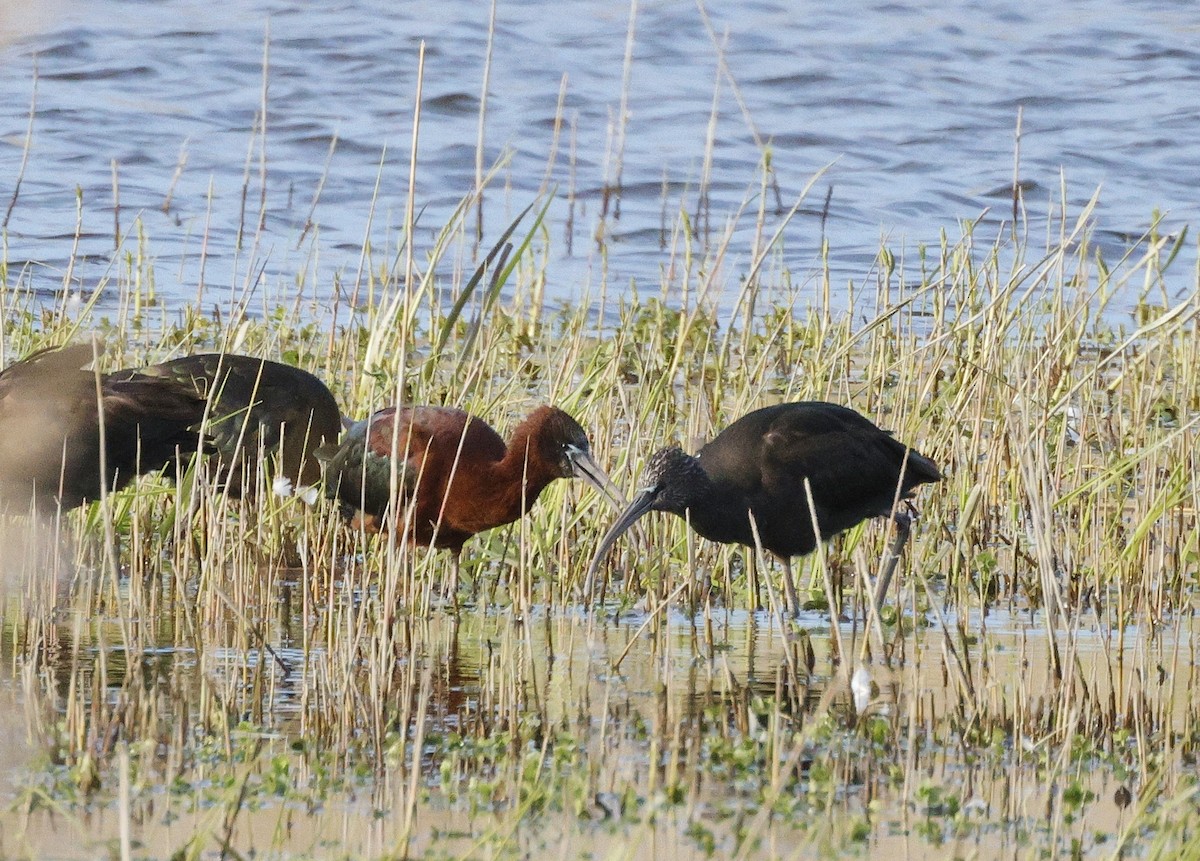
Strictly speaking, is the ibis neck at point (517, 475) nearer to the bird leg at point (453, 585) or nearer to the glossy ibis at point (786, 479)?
the bird leg at point (453, 585)

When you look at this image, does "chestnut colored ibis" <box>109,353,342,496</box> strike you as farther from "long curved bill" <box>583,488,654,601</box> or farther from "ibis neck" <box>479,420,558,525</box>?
"long curved bill" <box>583,488,654,601</box>

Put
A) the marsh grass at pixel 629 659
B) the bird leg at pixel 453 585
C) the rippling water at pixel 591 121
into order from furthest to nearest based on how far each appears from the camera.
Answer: the rippling water at pixel 591 121, the bird leg at pixel 453 585, the marsh grass at pixel 629 659

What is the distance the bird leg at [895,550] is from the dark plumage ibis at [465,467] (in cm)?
91

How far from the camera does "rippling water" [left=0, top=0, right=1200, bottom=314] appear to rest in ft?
43.5

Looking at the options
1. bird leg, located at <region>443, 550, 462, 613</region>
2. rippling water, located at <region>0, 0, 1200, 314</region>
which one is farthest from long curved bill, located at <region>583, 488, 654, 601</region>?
rippling water, located at <region>0, 0, 1200, 314</region>

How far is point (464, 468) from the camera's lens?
6.29m

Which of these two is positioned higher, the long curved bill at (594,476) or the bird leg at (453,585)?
the long curved bill at (594,476)

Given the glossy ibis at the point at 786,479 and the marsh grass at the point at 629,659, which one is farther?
the glossy ibis at the point at 786,479

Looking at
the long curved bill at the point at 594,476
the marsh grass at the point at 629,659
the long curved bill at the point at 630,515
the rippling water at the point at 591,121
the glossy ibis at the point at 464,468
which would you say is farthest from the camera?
the rippling water at the point at 591,121

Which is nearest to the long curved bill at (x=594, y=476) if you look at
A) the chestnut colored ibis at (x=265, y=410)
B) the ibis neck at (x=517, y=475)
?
the ibis neck at (x=517, y=475)

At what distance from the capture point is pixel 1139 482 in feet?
25.0

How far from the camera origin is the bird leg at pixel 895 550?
5.69 m

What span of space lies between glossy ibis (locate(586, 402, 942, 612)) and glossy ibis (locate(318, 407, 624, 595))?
0.34 m

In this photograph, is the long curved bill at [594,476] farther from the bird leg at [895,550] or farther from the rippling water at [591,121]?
the rippling water at [591,121]
